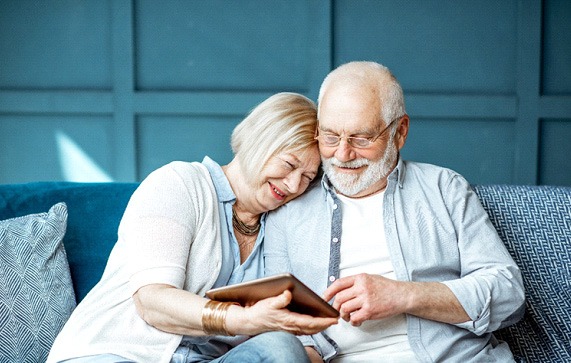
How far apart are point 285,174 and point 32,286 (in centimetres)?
80

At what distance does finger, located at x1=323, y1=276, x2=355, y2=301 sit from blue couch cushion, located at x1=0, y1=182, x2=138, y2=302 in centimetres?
88

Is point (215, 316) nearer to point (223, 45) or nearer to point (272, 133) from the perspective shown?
point (272, 133)

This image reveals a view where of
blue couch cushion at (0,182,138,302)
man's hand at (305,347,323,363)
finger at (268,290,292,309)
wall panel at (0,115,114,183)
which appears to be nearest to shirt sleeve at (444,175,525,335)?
man's hand at (305,347,323,363)

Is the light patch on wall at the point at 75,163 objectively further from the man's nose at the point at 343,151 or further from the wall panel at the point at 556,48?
the wall panel at the point at 556,48

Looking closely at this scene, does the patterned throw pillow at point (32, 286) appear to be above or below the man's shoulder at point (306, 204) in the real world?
below

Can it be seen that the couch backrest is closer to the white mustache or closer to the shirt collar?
the white mustache

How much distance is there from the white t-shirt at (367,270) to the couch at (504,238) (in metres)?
0.44

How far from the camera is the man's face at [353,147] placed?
2.11 m

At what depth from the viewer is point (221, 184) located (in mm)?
2174

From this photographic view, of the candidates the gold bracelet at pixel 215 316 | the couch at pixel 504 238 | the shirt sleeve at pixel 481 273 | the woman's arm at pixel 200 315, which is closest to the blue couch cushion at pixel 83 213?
the couch at pixel 504 238

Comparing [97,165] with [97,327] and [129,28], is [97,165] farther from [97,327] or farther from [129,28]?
[97,327]

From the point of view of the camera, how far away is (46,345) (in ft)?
7.07

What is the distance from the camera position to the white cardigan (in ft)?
6.31

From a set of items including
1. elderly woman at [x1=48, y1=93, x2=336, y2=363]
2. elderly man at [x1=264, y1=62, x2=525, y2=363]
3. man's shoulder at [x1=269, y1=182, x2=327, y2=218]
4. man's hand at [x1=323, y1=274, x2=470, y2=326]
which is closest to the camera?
elderly woman at [x1=48, y1=93, x2=336, y2=363]
